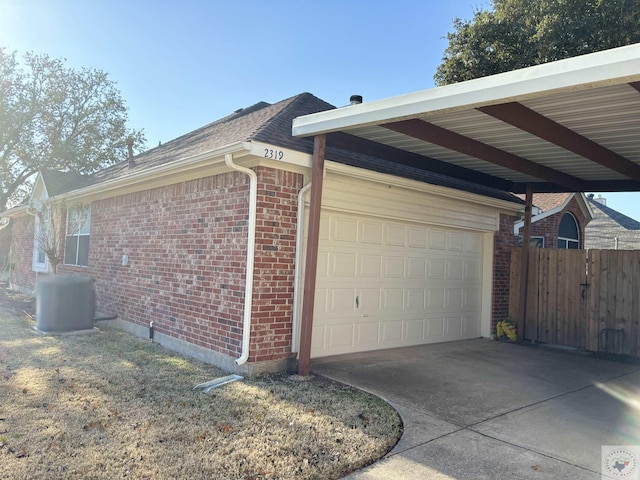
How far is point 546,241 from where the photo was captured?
1620 centimetres

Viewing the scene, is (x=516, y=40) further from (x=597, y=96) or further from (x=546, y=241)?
(x=597, y=96)

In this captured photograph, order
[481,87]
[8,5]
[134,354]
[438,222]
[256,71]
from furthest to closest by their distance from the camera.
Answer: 1. [256,71]
2. [8,5]
3. [438,222]
4. [134,354]
5. [481,87]

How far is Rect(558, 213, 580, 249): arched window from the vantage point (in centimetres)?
1722

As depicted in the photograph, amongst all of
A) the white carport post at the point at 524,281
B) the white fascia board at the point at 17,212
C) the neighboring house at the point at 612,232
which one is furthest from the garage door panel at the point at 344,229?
the neighboring house at the point at 612,232

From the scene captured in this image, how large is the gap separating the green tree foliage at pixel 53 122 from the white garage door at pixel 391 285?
2119 centimetres

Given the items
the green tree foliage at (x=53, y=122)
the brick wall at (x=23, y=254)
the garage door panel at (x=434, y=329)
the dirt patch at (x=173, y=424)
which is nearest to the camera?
the dirt patch at (x=173, y=424)

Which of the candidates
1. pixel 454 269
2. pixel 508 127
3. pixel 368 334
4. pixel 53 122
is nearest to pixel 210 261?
pixel 368 334

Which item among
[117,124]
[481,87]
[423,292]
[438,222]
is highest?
[117,124]

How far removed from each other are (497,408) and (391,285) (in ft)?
11.1

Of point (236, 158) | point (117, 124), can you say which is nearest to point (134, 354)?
point (236, 158)

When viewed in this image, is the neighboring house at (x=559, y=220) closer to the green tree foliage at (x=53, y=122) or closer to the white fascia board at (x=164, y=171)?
the white fascia board at (x=164, y=171)

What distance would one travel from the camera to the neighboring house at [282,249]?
6266 mm

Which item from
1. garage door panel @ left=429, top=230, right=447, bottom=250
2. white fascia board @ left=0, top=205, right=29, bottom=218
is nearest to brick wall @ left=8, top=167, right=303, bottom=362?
garage door panel @ left=429, top=230, right=447, bottom=250

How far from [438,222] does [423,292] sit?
1.33 meters
